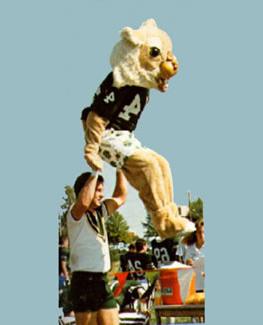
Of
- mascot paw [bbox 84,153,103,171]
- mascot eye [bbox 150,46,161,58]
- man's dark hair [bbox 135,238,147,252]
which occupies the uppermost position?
mascot eye [bbox 150,46,161,58]

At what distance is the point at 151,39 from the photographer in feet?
9.82

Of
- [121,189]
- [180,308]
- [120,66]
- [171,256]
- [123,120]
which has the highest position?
[120,66]

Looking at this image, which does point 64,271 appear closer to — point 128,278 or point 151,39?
point 128,278

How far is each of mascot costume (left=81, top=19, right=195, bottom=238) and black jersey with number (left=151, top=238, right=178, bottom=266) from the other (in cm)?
53

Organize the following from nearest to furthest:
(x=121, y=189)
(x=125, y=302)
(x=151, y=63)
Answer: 1. (x=151, y=63)
2. (x=121, y=189)
3. (x=125, y=302)

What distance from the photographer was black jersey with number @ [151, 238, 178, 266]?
11.4ft

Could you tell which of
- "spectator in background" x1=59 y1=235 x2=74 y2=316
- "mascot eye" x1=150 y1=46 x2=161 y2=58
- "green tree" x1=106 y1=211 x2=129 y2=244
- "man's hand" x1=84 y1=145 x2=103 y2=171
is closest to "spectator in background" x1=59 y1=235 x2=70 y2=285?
"spectator in background" x1=59 y1=235 x2=74 y2=316

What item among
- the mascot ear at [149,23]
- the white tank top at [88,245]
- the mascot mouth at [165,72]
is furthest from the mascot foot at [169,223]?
the mascot ear at [149,23]

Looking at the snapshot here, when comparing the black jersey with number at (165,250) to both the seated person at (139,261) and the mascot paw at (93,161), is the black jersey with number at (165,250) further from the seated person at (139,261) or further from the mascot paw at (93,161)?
the mascot paw at (93,161)

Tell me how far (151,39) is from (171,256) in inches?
40.1

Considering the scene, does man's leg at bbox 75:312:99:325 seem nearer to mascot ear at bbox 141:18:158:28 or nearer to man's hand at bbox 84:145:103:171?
man's hand at bbox 84:145:103:171

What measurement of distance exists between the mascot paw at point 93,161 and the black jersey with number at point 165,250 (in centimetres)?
65

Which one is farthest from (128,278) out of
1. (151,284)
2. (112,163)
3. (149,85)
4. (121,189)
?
(149,85)

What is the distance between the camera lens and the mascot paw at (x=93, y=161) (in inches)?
116
